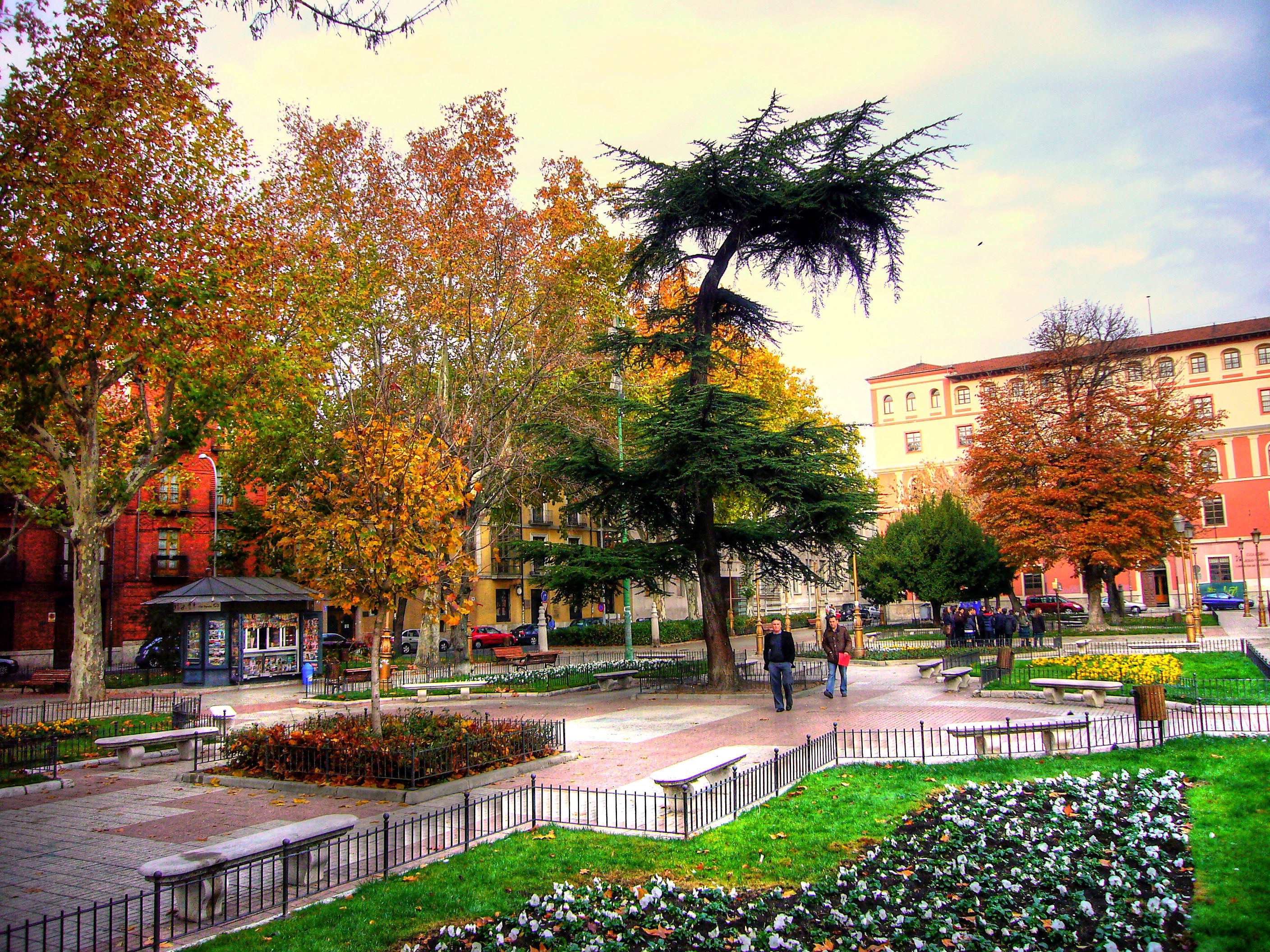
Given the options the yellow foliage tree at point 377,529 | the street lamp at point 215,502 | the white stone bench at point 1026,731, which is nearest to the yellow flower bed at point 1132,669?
the white stone bench at point 1026,731

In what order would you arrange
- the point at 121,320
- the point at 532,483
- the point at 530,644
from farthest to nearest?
1. the point at 530,644
2. the point at 532,483
3. the point at 121,320

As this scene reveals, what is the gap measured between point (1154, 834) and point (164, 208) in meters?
19.6

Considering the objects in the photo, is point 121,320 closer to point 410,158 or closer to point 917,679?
point 410,158

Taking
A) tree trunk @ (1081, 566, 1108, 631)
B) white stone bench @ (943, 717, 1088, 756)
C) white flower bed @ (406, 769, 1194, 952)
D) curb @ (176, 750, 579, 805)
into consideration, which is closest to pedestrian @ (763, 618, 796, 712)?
white stone bench @ (943, 717, 1088, 756)

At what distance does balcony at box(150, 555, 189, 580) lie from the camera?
43250 millimetres

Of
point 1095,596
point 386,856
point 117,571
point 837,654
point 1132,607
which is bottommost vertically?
point 1132,607

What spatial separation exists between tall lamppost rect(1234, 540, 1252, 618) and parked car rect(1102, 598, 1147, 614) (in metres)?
5.32

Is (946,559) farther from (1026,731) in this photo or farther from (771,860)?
(771,860)

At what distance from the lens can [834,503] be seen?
67.6ft

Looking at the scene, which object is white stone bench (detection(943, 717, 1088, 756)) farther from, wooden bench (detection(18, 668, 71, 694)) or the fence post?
wooden bench (detection(18, 668, 71, 694))

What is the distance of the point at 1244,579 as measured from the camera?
5272cm

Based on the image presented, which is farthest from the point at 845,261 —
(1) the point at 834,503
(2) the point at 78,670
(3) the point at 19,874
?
(2) the point at 78,670

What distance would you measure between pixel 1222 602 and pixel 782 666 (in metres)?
49.9

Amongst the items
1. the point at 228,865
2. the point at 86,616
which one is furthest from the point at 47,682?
the point at 228,865
